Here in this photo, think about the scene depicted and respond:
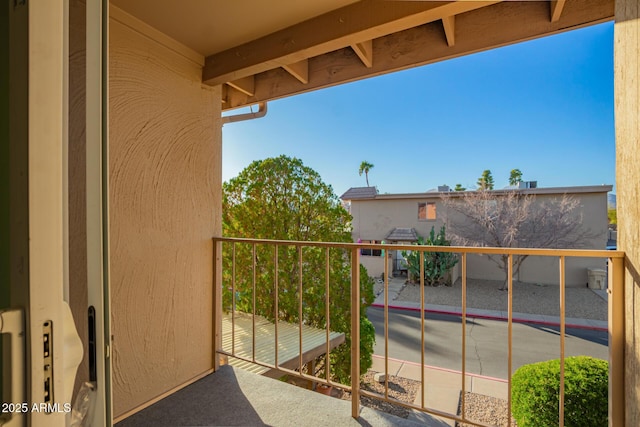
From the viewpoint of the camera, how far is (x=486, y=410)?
4.31 m

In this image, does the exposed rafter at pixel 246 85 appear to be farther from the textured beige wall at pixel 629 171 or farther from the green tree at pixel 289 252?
Answer: the textured beige wall at pixel 629 171

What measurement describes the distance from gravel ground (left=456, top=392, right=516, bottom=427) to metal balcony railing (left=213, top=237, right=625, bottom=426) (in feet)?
3.97

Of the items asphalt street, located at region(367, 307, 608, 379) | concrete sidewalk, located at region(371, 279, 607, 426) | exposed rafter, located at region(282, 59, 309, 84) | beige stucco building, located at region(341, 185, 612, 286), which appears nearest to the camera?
exposed rafter, located at region(282, 59, 309, 84)

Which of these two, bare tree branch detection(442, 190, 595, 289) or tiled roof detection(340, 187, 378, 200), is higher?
tiled roof detection(340, 187, 378, 200)

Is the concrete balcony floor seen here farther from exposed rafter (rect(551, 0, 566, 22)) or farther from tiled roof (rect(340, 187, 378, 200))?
tiled roof (rect(340, 187, 378, 200))

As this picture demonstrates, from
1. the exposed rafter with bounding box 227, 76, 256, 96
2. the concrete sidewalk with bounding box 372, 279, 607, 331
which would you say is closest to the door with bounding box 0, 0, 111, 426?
the exposed rafter with bounding box 227, 76, 256, 96

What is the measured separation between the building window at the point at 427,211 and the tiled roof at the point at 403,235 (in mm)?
672

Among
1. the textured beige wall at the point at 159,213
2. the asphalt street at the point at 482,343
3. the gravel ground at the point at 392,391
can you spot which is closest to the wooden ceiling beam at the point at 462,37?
the textured beige wall at the point at 159,213

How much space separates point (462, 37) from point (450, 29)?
16 cm

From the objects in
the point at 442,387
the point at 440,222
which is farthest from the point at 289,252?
the point at 440,222

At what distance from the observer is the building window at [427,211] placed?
1298 centimetres

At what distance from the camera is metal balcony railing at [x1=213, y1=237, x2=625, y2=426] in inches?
51.8

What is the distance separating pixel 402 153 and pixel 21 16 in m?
23.5

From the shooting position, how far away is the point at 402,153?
22578 millimetres
